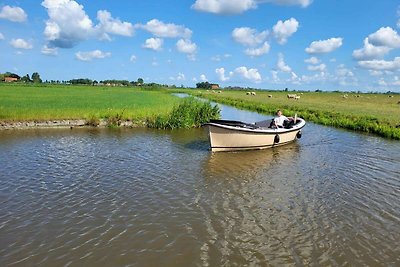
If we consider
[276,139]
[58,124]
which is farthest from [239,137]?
[58,124]

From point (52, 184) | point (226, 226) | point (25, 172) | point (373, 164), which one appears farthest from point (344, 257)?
point (25, 172)

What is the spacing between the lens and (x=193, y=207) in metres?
9.09

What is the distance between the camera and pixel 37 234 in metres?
7.26

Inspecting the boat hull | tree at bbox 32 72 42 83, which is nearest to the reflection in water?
the boat hull

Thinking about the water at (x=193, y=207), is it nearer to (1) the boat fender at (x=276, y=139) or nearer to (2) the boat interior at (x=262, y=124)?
(1) the boat fender at (x=276, y=139)

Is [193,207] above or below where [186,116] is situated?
below

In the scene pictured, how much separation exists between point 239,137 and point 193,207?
8.02m

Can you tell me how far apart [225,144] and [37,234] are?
1053 cm

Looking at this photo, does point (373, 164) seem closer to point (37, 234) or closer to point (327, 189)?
point (327, 189)

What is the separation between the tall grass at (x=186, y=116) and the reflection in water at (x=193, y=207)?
767 cm

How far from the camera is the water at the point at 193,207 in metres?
6.70

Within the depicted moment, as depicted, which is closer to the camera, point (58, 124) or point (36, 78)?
point (58, 124)

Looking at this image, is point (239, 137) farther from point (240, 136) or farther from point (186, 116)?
point (186, 116)

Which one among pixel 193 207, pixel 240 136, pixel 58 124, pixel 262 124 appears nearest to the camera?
pixel 193 207
